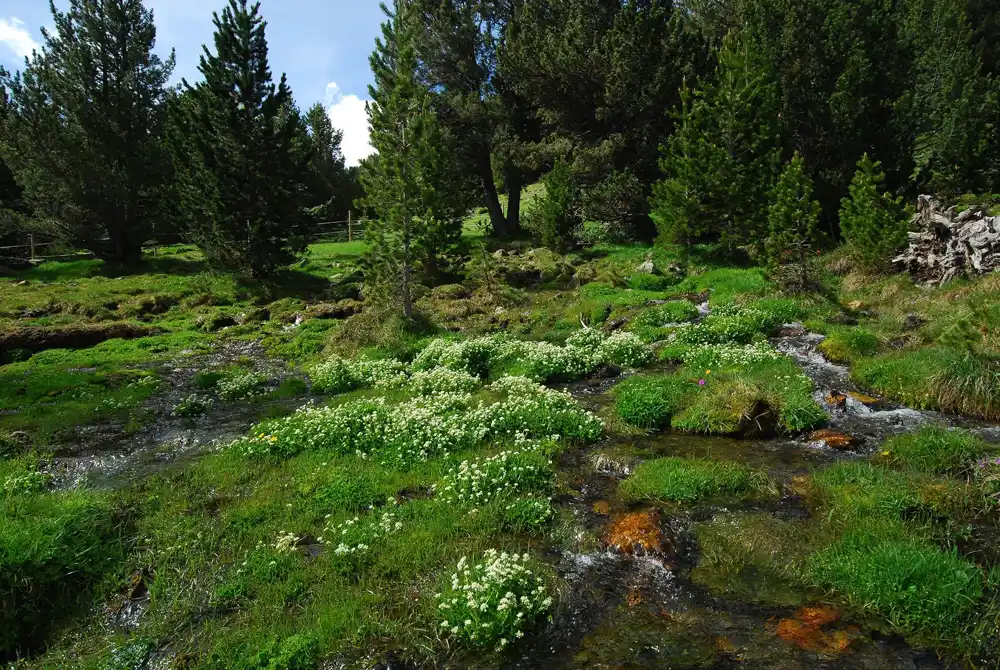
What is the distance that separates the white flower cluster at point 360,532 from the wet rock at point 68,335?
2388cm

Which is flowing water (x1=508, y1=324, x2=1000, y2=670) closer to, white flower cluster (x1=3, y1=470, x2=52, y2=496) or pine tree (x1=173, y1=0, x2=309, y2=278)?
white flower cluster (x1=3, y1=470, x2=52, y2=496)

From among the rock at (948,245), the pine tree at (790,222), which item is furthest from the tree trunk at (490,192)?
the rock at (948,245)

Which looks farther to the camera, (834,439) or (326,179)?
(326,179)

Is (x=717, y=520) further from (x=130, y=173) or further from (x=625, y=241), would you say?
(x=130, y=173)

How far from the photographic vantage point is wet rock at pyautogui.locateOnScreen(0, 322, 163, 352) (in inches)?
993

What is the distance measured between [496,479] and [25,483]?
8869 mm

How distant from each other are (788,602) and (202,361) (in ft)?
74.9

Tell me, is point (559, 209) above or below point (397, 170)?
below

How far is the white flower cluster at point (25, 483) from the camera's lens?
1071 cm

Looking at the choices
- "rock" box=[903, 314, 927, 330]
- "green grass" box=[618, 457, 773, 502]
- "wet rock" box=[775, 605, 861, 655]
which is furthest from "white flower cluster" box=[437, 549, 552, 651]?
"rock" box=[903, 314, 927, 330]

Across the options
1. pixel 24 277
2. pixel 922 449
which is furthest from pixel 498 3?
pixel 922 449

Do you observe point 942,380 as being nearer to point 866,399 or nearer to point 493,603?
point 866,399

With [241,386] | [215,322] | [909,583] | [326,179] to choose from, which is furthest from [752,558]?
[326,179]

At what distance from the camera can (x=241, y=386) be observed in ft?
60.5
